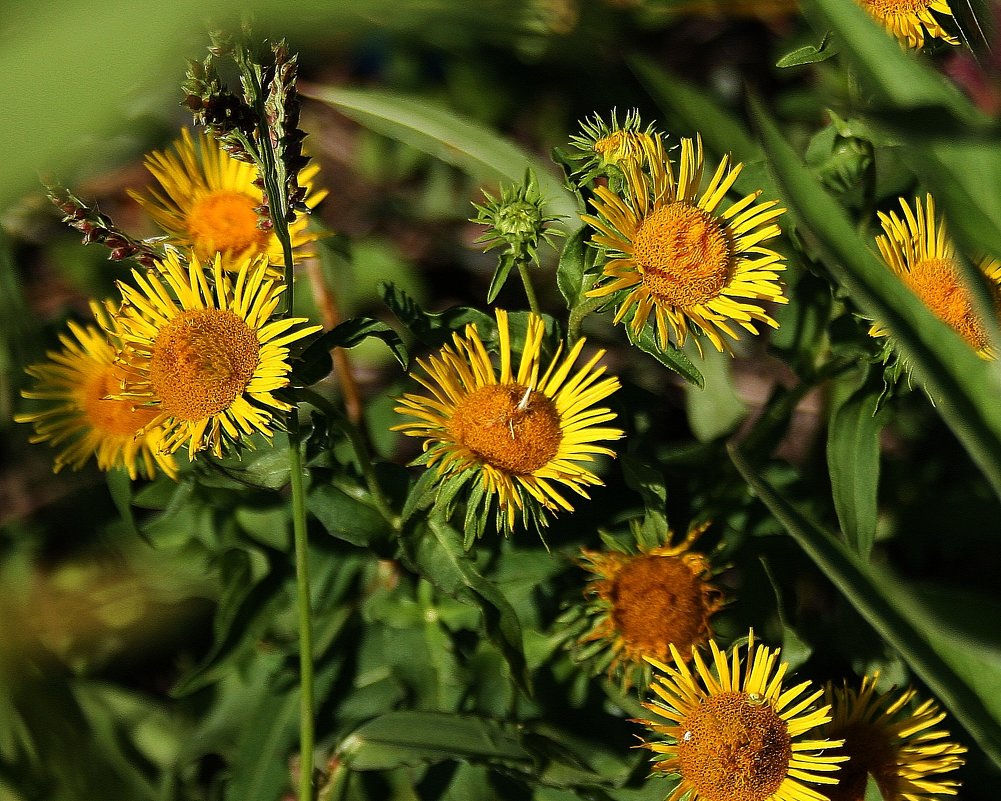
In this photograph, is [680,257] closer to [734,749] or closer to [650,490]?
[650,490]

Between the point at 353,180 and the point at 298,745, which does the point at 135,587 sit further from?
the point at 353,180

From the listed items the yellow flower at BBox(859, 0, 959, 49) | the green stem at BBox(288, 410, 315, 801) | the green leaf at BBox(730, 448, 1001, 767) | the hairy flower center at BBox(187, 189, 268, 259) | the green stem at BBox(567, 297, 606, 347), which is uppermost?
the yellow flower at BBox(859, 0, 959, 49)

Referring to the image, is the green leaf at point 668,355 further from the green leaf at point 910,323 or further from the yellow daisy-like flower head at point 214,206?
the yellow daisy-like flower head at point 214,206

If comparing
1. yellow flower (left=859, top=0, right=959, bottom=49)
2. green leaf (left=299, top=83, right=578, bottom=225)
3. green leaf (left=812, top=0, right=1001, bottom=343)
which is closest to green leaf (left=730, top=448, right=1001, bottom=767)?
green leaf (left=812, top=0, right=1001, bottom=343)

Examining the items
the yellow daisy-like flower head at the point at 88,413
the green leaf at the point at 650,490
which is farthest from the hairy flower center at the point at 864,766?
the yellow daisy-like flower head at the point at 88,413

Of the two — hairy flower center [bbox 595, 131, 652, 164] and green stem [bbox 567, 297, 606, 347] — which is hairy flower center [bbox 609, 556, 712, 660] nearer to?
green stem [bbox 567, 297, 606, 347]

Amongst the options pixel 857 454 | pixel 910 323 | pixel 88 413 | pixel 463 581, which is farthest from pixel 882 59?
pixel 88 413

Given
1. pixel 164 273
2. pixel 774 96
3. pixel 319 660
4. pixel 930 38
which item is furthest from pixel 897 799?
pixel 774 96
